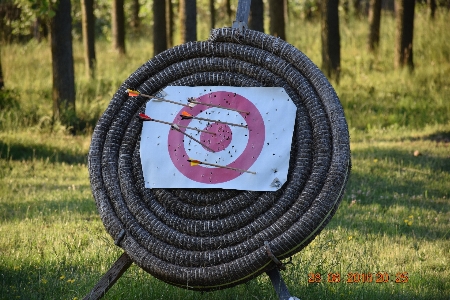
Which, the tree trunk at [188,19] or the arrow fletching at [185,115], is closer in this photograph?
the arrow fletching at [185,115]

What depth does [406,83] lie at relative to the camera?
1494cm

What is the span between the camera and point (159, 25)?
51.0 feet

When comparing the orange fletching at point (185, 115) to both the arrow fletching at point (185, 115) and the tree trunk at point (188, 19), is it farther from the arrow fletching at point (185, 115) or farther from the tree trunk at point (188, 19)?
the tree trunk at point (188, 19)

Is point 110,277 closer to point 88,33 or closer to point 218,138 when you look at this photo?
point 218,138

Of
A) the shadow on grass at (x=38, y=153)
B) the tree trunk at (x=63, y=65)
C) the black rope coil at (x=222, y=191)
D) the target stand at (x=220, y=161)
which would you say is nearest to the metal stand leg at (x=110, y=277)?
the target stand at (x=220, y=161)

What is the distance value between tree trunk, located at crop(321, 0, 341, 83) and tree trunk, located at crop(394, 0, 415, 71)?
1.46 meters

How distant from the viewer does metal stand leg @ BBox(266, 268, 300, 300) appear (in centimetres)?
414

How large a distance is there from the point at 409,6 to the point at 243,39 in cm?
1150

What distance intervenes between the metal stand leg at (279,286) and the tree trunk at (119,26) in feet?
54.0

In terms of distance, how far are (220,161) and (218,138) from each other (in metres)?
0.17

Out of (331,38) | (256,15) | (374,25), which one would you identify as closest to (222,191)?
(256,15)

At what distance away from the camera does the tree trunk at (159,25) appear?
15477 mm

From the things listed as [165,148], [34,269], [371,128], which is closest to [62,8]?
[371,128]

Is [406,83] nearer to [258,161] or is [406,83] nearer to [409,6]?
[409,6]
